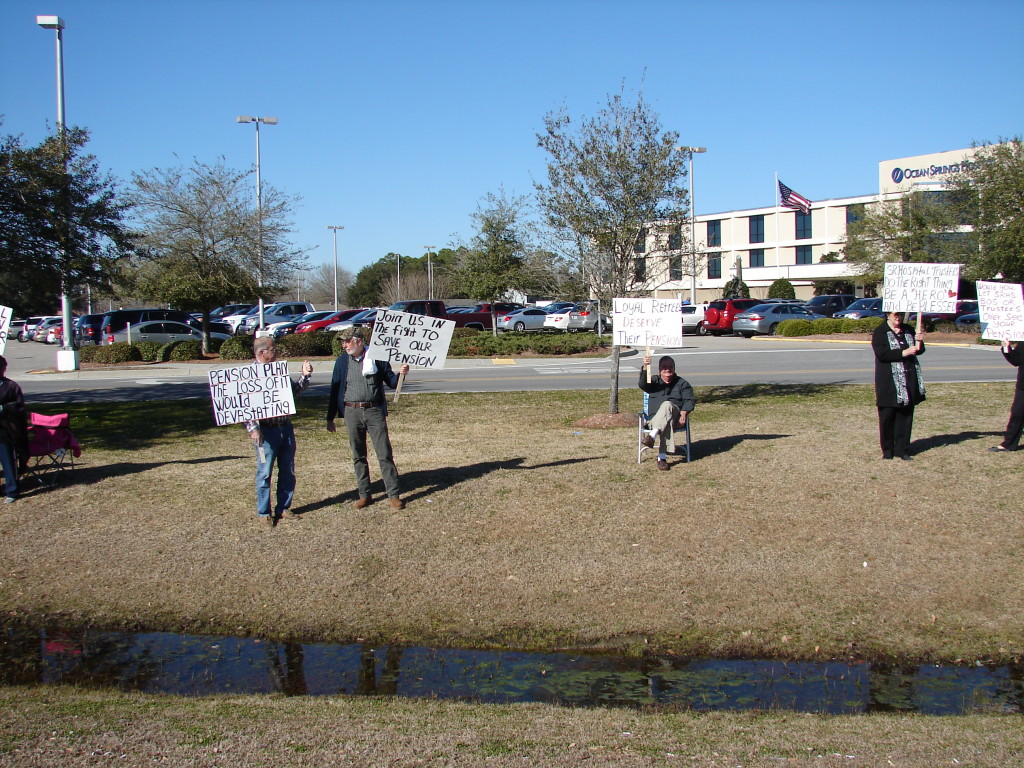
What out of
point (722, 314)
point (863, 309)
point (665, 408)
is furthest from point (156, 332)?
point (863, 309)

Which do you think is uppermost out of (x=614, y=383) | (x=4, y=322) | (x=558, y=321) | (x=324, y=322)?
(x=324, y=322)

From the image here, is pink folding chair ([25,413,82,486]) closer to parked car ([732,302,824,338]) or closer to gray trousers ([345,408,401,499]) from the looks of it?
gray trousers ([345,408,401,499])

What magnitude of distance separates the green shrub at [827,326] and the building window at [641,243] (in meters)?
25.4

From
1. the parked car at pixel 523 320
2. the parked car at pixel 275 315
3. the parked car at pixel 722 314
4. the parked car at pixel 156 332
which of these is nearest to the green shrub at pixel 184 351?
the parked car at pixel 156 332

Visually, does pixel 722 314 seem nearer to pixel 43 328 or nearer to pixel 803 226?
pixel 43 328

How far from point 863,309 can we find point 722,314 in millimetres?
6450

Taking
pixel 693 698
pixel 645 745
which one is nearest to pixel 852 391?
pixel 693 698

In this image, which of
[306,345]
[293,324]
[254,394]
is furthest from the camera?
[293,324]

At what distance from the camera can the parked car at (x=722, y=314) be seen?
41375mm

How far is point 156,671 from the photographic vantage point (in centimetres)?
580

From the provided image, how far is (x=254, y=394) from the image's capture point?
8133 millimetres

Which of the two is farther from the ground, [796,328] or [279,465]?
[796,328]

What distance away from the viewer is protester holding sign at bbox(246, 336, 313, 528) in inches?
324

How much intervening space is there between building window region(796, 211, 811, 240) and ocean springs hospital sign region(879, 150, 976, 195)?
9356 millimetres
